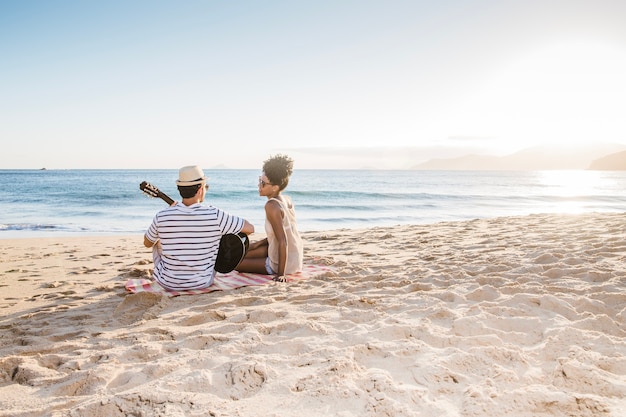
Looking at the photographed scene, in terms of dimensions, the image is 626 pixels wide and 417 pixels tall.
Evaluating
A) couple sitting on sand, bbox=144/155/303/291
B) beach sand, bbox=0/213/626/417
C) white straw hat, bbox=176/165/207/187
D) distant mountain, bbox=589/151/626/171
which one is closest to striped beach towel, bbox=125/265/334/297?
couple sitting on sand, bbox=144/155/303/291

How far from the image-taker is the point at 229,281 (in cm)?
498

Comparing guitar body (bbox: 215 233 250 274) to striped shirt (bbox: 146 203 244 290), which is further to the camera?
guitar body (bbox: 215 233 250 274)

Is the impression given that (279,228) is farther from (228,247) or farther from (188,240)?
(188,240)

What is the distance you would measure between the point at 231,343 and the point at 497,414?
171cm

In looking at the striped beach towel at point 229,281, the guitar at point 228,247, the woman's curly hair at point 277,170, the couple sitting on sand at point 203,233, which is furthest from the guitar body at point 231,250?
the woman's curly hair at point 277,170

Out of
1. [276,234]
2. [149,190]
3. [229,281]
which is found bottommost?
[229,281]

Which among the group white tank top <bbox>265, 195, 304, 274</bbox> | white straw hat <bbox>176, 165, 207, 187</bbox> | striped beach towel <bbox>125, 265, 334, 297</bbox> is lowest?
striped beach towel <bbox>125, 265, 334, 297</bbox>

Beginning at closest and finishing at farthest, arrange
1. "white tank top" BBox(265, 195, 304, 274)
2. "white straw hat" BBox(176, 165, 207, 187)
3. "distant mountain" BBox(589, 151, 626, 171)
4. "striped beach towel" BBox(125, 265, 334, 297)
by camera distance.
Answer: "white straw hat" BBox(176, 165, 207, 187) < "striped beach towel" BBox(125, 265, 334, 297) < "white tank top" BBox(265, 195, 304, 274) < "distant mountain" BBox(589, 151, 626, 171)

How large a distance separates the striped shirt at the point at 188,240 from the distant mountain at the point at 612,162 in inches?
5401

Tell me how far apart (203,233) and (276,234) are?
87 centimetres

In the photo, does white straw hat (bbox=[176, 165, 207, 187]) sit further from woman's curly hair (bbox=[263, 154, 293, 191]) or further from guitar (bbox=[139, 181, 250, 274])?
woman's curly hair (bbox=[263, 154, 293, 191])

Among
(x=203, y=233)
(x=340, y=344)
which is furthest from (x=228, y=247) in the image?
(x=340, y=344)

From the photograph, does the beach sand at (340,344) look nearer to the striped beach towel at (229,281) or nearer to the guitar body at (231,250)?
the striped beach towel at (229,281)

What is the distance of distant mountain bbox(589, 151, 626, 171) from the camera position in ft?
375
